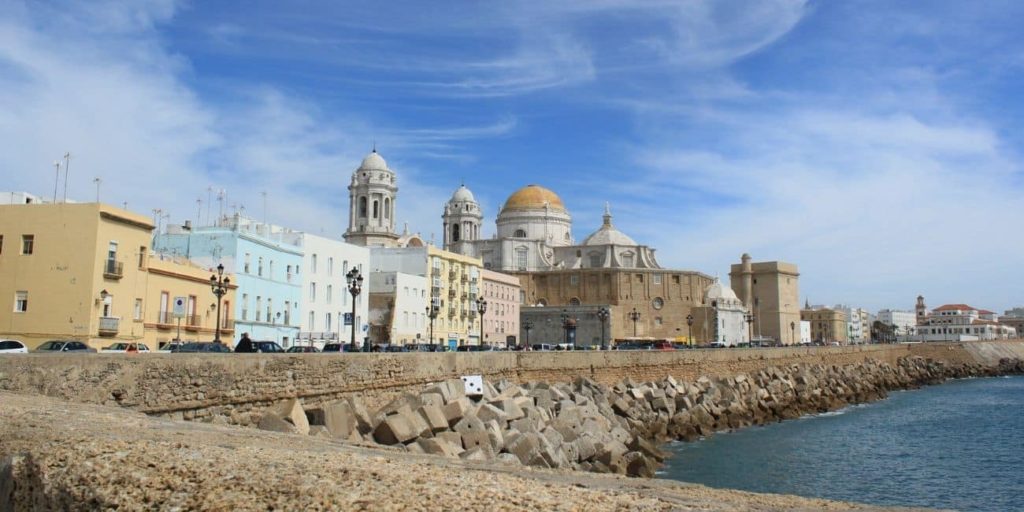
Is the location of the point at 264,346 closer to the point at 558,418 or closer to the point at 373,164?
the point at 558,418

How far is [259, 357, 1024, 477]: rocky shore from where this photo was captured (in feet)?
47.9

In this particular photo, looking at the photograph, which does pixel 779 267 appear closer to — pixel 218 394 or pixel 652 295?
pixel 652 295

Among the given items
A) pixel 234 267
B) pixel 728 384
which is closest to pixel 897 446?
pixel 728 384

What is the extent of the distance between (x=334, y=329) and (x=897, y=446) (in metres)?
28.7

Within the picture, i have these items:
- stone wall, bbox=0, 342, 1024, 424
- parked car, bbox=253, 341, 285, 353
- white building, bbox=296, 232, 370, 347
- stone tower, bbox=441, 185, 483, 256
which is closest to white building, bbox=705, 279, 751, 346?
stone tower, bbox=441, 185, 483, 256

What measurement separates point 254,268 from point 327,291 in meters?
7.45

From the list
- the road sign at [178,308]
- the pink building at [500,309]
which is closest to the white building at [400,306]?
the pink building at [500,309]

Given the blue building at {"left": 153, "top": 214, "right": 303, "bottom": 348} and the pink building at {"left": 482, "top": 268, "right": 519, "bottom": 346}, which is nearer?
the blue building at {"left": 153, "top": 214, "right": 303, "bottom": 348}

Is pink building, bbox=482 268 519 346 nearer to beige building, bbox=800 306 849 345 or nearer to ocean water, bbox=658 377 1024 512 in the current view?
ocean water, bbox=658 377 1024 512

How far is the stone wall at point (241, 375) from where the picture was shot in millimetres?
12117

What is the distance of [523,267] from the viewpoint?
288 feet

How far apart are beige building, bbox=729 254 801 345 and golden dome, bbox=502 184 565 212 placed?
25.0 meters

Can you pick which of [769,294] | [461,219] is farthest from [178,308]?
[769,294]

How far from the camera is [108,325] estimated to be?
84.2ft
